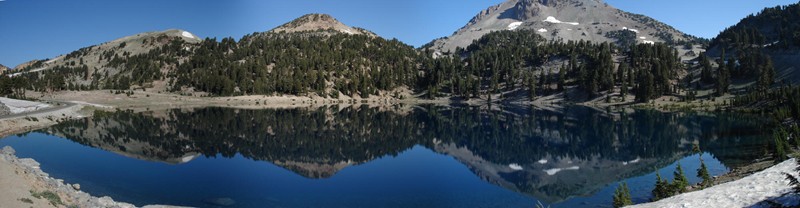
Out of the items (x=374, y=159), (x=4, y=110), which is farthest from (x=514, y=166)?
(x=4, y=110)

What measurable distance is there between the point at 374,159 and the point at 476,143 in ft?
53.1

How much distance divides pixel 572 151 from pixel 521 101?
347 feet

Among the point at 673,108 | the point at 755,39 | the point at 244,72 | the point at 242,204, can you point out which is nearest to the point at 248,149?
the point at 242,204

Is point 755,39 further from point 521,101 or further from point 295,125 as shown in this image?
point 295,125

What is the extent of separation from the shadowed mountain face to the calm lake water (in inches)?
6.1

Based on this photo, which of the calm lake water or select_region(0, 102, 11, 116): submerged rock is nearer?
the calm lake water

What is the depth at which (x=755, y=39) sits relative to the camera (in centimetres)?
17550

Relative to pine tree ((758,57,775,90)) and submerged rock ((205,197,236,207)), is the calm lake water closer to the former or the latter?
submerged rock ((205,197,236,207))

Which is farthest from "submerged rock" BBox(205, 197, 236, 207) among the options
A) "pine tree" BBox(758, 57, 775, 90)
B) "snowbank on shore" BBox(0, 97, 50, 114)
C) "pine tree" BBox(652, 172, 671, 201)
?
"pine tree" BBox(758, 57, 775, 90)

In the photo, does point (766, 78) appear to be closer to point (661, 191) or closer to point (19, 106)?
point (661, 191)

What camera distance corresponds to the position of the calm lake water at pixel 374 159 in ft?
93.5

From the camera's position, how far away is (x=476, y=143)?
55.5 m

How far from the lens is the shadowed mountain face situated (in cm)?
3719

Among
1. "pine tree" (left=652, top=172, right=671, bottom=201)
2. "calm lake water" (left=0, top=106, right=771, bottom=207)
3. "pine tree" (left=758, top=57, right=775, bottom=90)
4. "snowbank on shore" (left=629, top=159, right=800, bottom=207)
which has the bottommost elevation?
"calm lake water" (left=0, top=106, right=771, bottom=207)
